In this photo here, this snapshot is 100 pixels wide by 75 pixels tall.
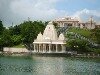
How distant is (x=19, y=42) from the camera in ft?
395

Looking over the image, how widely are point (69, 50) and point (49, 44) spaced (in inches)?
236

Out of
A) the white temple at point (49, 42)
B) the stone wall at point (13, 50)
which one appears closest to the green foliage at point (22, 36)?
the stone wall at point (13, 50)

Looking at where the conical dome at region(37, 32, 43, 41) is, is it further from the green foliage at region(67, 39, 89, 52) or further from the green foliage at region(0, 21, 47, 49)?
the green foliage at region(67, 39, 89, 52)

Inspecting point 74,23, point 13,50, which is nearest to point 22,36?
point 13,50

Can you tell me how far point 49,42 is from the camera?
115 metres

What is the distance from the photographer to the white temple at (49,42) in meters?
114

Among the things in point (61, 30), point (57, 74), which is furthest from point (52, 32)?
point (57, 74)

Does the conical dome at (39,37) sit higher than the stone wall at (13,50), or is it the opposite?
the conical dome at (39,37)

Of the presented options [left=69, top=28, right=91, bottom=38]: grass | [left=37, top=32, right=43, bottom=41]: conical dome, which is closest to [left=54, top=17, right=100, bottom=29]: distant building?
[left=69, top=28, right=91, bottom=38]: grass

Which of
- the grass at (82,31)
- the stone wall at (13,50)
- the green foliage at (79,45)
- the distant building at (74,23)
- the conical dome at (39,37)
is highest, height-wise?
the distant building at (74,23)

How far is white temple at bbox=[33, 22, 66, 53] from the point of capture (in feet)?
376

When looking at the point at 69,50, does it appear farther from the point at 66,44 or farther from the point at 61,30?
the point at 61,30

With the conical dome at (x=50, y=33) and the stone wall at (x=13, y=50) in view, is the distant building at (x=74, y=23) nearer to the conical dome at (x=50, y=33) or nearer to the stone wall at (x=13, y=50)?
the conical dome at (x=50, y=33)

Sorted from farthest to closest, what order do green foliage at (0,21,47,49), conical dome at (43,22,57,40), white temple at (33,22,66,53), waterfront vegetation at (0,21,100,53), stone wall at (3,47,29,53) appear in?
1. green foliage at (0,21,47,49)
2. conical dome at (43,22,57,40)
3. stone wall at (3,47,29,53)
4. white temple at (33,22,66,53)
5. waterfront vegetation at (0,21,100,53)
